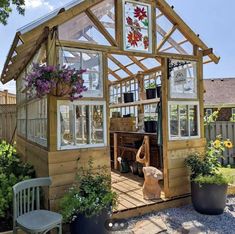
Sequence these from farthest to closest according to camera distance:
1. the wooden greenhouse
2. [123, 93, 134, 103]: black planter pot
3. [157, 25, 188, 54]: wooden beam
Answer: [123, 93, 134, 103]: black planter pot
[157, 25, 188, 54]: wooden beam
the wooden greenhouse

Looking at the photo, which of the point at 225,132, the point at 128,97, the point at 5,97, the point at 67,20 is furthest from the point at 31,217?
the point at 5,97

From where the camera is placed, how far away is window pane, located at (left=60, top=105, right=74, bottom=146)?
3625 millimetres

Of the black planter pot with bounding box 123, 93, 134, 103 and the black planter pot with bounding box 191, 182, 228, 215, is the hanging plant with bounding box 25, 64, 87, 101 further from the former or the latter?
the black planter pot with bounding box 123, 93, 134, 103

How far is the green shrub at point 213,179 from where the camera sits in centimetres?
407

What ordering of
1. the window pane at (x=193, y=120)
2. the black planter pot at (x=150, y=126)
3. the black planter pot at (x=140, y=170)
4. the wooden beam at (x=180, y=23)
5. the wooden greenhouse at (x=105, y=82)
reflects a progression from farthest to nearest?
the black planter pot at (x=140, y=170), the black planter pot at (x=150, y=126), the window pane at (x=193, y=120), the wooden beam at (x=180, y=23), the wooden greenhouse at (x=105, y=82)

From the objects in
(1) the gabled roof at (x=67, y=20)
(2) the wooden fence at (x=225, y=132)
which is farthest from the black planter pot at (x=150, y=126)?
(2) the wooden fence at (x=225, y=132)

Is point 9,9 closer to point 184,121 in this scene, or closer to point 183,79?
point 183,79

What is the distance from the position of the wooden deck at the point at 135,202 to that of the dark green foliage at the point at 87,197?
0.57 m

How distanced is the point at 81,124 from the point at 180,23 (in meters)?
2.46

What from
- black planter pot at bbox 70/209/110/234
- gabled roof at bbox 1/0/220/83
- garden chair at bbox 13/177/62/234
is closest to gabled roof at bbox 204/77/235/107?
gabled roof at bbox 1/0/220/83

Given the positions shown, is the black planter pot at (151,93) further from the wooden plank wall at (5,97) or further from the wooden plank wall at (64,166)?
the wooden plank wall at (5,97)

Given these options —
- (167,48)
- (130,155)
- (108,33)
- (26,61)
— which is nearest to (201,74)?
(167,48)

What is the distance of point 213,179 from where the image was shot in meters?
4.08

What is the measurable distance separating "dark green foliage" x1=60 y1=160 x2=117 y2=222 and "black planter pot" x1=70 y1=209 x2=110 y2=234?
49 mm
